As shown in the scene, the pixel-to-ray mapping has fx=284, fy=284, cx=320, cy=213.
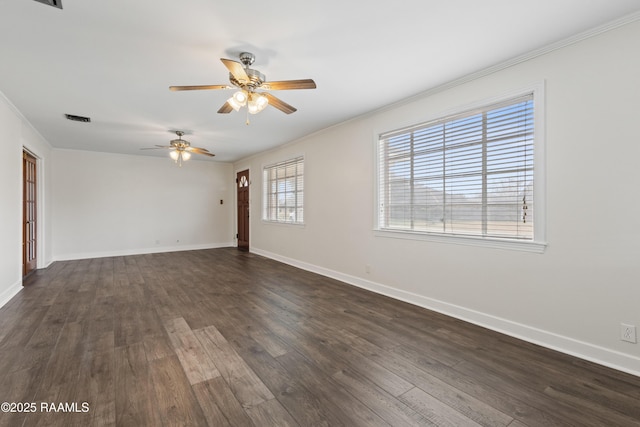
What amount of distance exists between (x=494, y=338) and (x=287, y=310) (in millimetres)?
2138

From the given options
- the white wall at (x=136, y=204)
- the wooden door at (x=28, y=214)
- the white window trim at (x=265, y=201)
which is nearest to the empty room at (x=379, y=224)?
the wooden door at (x=28, y=214)

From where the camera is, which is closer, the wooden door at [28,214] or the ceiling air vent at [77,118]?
the ceiling air vent at [77,118]

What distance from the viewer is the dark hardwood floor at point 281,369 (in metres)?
1.68

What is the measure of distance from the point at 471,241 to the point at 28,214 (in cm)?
710

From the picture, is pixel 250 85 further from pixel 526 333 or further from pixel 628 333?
pixel 628 333

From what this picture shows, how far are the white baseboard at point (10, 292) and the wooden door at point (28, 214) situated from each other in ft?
3.26

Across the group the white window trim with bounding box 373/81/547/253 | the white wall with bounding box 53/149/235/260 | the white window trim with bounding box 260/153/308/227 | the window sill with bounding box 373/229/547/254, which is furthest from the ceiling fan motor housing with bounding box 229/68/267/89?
the white wall with bounding box 53/149/235/260

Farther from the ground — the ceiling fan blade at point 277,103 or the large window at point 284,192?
the ceiling fan blade at point 277,103

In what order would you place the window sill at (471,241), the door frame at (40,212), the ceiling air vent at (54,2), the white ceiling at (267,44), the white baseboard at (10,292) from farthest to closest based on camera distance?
the door frame at (40,212) → the white baseboard at (10,292) → the window sill at (471,241) → the white ceiling at (267,44) → the ceiling air vent at (54,2)

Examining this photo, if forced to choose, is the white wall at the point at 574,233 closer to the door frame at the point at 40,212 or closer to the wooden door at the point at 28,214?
the wooden door at the point at 28,214

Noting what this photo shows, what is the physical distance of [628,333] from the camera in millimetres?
2121

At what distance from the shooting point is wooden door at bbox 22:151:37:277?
4871mm

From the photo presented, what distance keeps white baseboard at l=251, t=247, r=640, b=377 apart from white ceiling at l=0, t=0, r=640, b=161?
8.21 ft

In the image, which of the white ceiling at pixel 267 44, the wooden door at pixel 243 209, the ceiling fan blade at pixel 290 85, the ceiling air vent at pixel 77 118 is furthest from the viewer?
the wooden door at pixel 243 209
